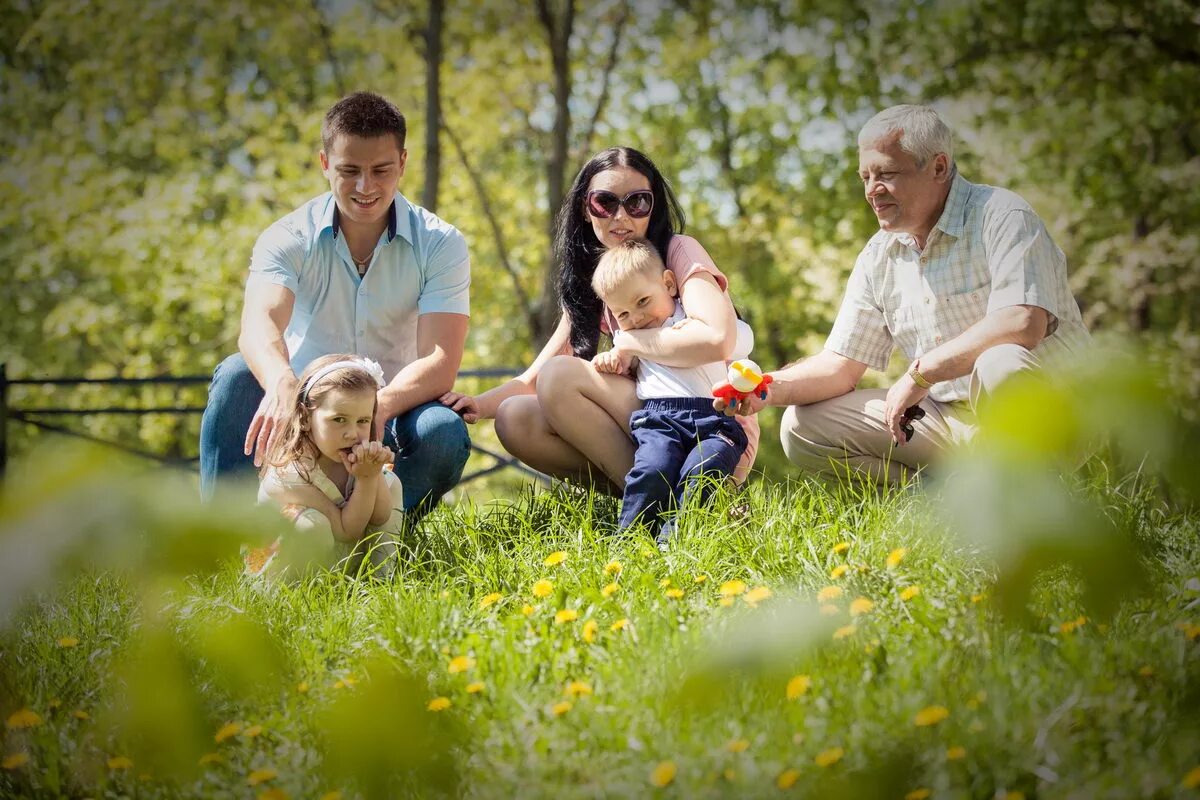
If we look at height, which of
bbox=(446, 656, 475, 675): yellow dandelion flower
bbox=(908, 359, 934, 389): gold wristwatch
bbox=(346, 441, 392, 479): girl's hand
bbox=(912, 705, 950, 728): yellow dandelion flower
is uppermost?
bbox=(908, 359, 934, 389): gold wristwatch

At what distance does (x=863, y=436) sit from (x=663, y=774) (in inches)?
67.3

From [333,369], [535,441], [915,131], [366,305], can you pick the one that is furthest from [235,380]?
[915,131]

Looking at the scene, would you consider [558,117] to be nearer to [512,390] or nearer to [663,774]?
[512,390]

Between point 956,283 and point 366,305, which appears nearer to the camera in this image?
point 956,283

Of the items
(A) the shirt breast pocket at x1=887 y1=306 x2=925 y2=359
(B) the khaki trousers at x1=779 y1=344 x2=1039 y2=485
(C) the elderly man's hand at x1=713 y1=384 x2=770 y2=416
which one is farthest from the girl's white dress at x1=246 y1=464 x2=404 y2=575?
(A) the shirt breast pocket at x1=887 y1=306 x2=925 y2=359

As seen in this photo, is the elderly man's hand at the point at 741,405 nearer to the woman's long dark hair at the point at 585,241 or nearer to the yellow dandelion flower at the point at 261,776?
the woman's long dark hair at the point at 585,241

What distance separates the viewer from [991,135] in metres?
10.5

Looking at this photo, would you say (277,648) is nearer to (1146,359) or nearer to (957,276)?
(1146,359)

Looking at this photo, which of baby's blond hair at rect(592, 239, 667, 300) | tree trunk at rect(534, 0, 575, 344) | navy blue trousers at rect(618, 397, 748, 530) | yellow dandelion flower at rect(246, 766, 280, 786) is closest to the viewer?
yellow dandelion flower at rect(246, 766, 280, 786)

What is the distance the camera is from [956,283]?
9.84 ft

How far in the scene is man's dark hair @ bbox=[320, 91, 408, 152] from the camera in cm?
313

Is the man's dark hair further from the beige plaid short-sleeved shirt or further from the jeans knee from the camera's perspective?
the beige plaid short-sleeved shirt

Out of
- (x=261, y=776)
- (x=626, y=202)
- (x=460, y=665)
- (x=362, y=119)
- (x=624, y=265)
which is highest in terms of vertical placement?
(x=362, y=119)

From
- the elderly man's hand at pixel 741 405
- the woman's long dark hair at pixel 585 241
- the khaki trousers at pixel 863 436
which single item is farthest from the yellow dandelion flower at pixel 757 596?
the woman's long dark hair at pixel 585 241
